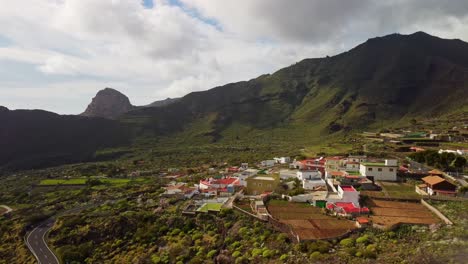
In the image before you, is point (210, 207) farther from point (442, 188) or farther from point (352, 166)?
point (442, 188)

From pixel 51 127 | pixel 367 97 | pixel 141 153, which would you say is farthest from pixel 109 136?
pixel 367 97

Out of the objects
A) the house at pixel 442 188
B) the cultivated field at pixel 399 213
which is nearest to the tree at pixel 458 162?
the house at pixel 442 188

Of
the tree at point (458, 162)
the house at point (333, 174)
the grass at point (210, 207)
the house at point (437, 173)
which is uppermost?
the tree at point (458, 162)

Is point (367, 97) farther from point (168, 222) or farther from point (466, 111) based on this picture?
point (168, 222)

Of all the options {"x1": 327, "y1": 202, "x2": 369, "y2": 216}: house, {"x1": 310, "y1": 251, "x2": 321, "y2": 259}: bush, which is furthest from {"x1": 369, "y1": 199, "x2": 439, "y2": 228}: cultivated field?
{"x1": 310, "y1": 251, "x2": 321, "y2": 259}: bush

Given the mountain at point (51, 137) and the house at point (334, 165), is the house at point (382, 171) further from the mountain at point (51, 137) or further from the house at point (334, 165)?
the mountain at point (51, 137)

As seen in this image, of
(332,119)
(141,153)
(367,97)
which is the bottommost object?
(141,153)
